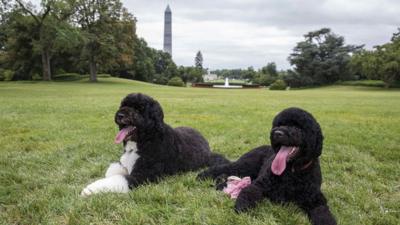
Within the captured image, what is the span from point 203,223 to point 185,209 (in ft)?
1.19

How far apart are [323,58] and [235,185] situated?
69271mm

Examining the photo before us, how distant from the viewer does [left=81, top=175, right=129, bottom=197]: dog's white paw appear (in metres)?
4.18

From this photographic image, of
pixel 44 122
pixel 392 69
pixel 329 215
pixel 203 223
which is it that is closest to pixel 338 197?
pixel 329 215

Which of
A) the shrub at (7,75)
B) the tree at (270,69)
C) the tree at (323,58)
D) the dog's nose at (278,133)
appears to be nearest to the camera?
the dog's nose at (278,133)

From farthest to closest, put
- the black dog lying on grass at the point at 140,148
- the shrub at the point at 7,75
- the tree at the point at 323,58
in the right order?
the tree at the point at 323,58
the shrub at the point at 7,75
the black dog lying on grass at the point at 140,148

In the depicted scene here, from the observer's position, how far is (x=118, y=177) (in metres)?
4.45

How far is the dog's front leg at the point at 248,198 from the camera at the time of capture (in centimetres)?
368

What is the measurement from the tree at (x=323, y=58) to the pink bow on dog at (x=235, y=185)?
64.6m

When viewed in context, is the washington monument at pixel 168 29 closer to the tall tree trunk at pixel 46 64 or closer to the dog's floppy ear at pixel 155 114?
the tall tree trunk at pixel 46 64

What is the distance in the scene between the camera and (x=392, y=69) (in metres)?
52.1

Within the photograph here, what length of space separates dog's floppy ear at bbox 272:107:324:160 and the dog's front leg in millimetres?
616

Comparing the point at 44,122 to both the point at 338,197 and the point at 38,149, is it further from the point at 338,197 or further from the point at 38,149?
the point at 338,197

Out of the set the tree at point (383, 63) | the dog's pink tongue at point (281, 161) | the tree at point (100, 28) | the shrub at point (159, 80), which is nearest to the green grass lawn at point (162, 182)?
the dog's pink tongue at point (281, 161)

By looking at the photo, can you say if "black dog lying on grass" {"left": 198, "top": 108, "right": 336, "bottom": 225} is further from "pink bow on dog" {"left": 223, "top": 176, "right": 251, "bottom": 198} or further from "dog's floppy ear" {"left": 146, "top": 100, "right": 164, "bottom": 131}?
"dog's floppy ear" {"left": 146, "top": 100, "right": 164, "bottom": 131}
